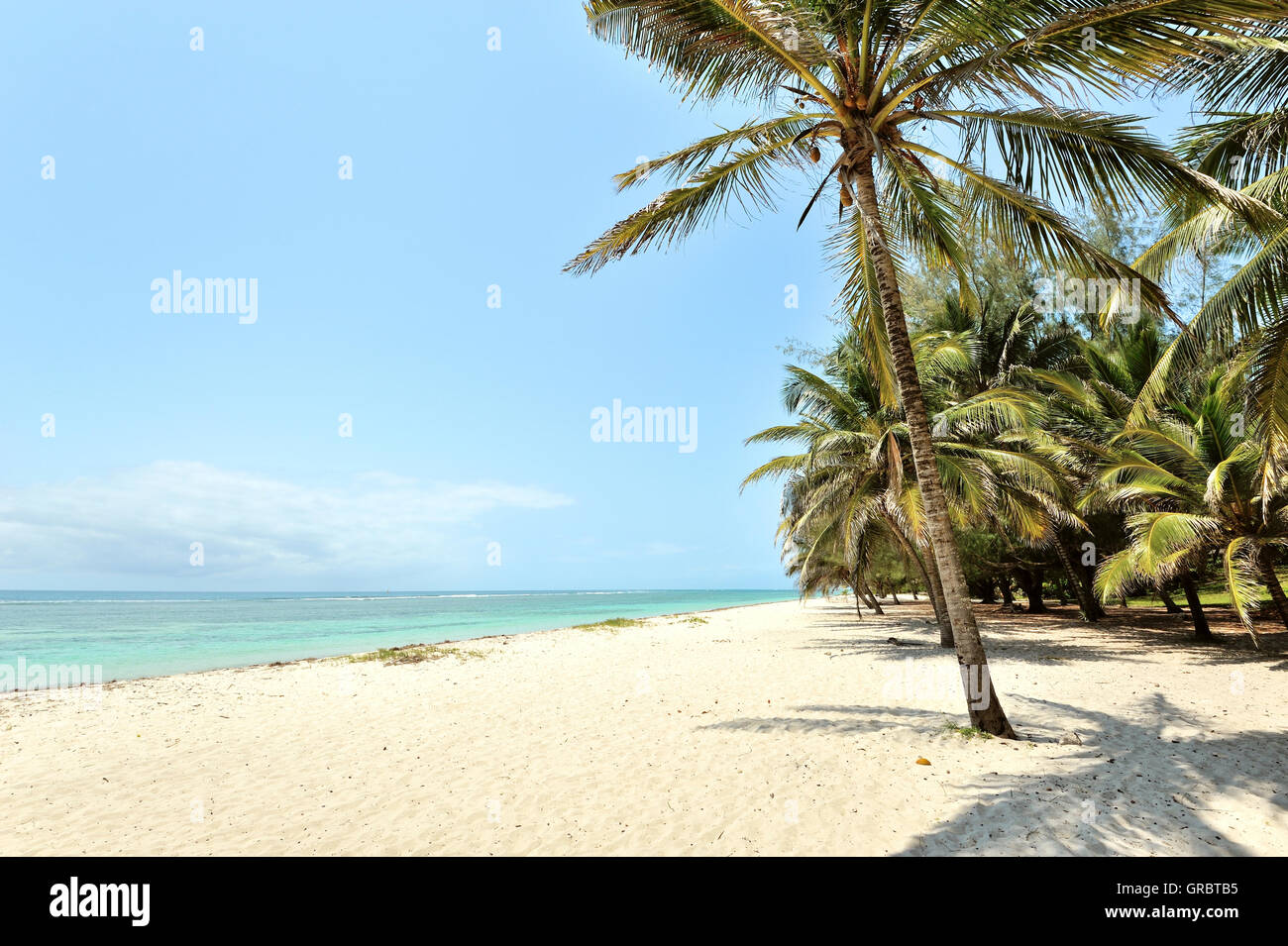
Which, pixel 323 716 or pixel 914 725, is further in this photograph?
pixel 323 716

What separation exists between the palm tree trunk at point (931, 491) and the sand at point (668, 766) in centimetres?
43

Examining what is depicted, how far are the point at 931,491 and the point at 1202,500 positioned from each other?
9061 mm

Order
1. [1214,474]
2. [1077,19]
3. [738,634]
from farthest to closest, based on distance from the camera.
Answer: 1. [738,634]
2. [1214,474]
3. [1077,19]

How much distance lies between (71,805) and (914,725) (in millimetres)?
7848

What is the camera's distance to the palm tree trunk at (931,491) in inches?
237

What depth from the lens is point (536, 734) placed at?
711cm

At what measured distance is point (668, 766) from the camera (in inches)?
225

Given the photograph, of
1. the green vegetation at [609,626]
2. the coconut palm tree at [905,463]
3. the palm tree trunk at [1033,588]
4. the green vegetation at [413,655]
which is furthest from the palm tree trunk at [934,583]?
the green vegetation at [609,626]

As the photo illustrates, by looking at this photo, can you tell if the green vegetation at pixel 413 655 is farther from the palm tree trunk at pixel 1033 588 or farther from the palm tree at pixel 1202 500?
the palm tree trunk at pixel 1033 588

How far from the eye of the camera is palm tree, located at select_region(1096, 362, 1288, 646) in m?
10.1

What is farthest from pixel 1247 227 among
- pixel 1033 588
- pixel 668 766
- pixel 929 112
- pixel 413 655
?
pixel 1033 588

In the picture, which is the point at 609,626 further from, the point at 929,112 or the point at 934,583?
the point at 929,112
